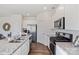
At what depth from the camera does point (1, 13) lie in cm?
286

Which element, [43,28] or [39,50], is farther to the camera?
[43,28]

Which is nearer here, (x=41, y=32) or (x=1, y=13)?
(x=1, y=13)

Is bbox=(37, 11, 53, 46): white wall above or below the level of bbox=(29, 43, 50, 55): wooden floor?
above

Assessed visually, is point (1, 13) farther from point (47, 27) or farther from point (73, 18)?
point (47, 27)

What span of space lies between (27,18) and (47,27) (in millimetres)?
1844

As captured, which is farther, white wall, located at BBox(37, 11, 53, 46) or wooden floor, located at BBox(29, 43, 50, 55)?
white wall, located at BBox(37, 11, 53, 46)

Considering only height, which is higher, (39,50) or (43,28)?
(43,28)

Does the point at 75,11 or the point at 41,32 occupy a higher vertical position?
the point at 75,11

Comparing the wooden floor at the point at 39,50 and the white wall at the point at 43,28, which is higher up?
the white wall at the point at 43,28

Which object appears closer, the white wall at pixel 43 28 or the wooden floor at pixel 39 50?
the wooden floor at pixel 39 50

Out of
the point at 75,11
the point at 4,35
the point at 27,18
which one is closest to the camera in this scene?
the point at 75,11
